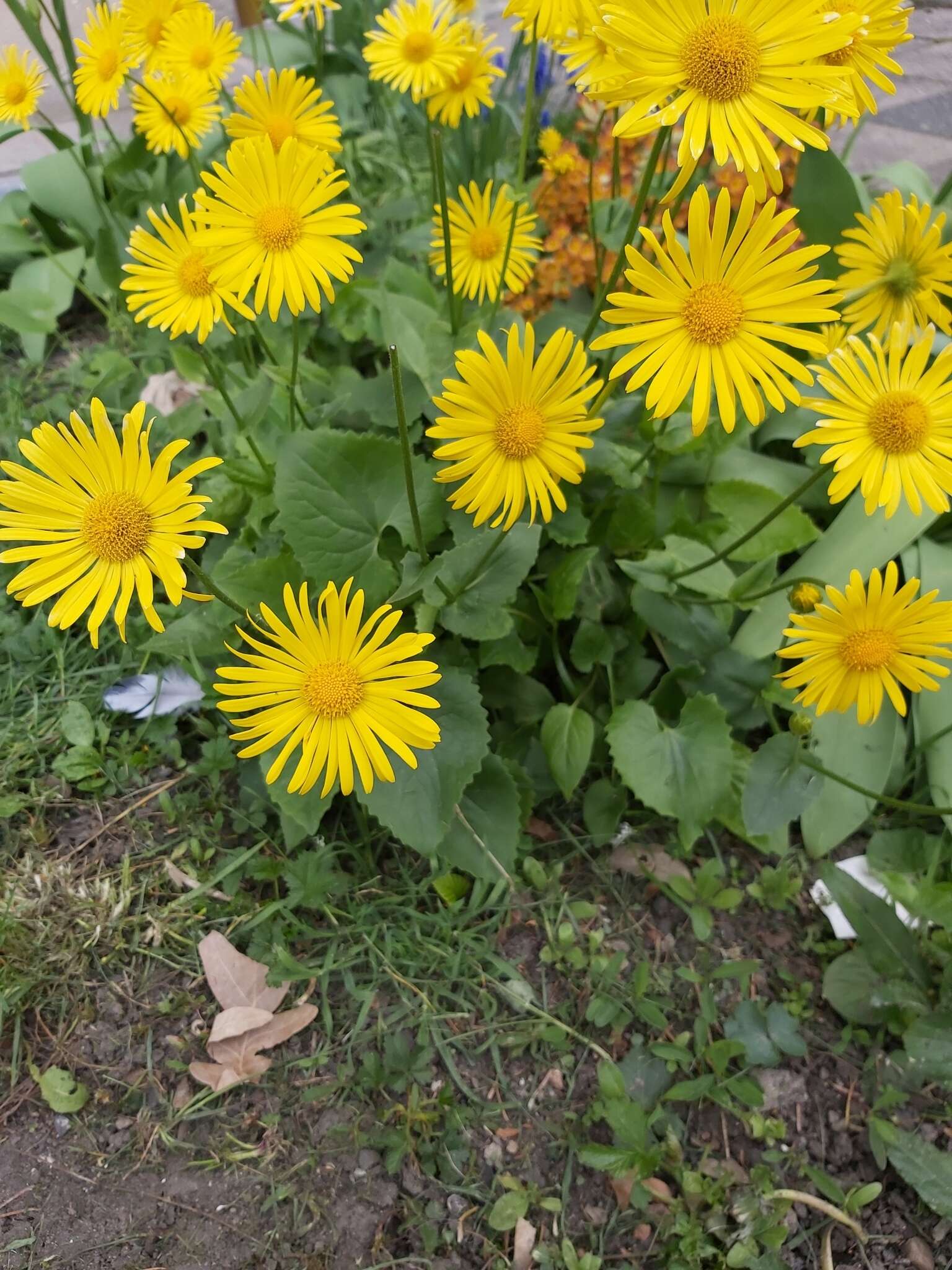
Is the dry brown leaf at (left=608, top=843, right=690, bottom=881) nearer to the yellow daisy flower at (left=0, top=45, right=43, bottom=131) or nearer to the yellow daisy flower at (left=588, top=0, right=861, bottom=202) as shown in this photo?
the yellow daisy flower at (left=588, top=0, right=861, bottom=202)

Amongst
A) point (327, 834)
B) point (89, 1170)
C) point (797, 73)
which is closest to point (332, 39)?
point (797, 73)

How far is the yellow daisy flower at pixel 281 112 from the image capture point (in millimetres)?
1400

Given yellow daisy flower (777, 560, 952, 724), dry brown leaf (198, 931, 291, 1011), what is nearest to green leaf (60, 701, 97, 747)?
dry brown leaf (198, 931, 291, 1011)

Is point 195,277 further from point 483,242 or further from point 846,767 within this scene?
point 846,767

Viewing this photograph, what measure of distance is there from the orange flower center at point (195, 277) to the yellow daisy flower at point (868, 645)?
1022mm

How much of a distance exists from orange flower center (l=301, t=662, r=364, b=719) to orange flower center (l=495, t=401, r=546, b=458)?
0.37 m

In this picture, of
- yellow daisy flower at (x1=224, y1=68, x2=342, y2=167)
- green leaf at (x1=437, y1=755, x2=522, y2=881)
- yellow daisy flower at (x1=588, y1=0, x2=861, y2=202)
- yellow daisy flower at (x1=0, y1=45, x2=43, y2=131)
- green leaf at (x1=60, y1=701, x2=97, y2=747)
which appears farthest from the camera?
yellow daisy flower at (x1=0, y1=45, x2=43, y2=131)

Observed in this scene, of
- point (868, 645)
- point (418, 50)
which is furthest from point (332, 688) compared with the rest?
point (418, 50)

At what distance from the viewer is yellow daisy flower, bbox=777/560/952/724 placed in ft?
3.89

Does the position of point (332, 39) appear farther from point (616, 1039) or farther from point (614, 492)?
point (616, 1039)

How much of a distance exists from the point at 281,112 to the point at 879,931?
176 centimetres

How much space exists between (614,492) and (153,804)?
1130 mm

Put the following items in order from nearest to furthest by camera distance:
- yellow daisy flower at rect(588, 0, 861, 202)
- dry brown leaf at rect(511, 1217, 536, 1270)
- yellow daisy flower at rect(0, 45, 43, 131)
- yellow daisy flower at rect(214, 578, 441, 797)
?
yellow daisy flower at rect(588, 0, 861, 202)
yellow daisy flower at rect(214, 578, 441, 797)
dry brown leaf at rect(511, 1217, 536, 1270)
yellow daisy flower at rect(0, 45, 43, 131)

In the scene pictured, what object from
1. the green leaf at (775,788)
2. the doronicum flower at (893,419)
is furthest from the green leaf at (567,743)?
the doronicum flower at (893,419)
